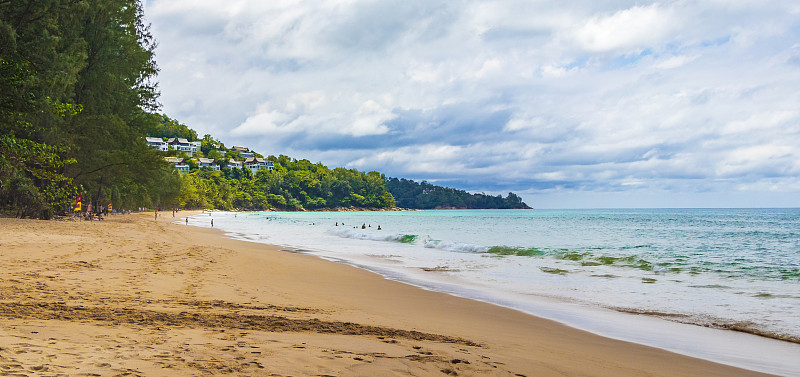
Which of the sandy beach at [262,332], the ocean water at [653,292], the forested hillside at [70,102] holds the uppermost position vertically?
the forested hillside at [70,102]

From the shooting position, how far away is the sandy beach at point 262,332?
4.66 metres

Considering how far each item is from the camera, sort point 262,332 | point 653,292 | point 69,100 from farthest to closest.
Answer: point 69,100
point 653,292
point 262,332

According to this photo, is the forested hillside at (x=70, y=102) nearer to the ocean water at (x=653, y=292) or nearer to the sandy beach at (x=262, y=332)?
the sandy beach at (x=262, y=332)

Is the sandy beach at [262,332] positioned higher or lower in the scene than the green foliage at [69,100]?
lower

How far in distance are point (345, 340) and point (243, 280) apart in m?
7.12

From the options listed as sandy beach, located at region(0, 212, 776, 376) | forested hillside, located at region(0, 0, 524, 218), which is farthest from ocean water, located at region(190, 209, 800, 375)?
forested hillside, located at region(0, 0, 524, 218)

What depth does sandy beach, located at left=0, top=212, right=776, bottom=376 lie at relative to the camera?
15.3ft

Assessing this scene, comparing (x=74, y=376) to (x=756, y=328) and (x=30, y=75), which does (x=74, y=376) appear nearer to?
(x=756, y=328)

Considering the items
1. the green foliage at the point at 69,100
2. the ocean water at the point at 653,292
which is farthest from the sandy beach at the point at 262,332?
the green foliage at the point at 69,100

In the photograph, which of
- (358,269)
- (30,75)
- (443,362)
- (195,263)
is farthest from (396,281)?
(30,75)

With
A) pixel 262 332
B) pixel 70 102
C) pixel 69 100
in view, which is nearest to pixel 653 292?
pixel 262 332

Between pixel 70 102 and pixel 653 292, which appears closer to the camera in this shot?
pixel 653 292

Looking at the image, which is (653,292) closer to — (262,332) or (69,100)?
(262,332)

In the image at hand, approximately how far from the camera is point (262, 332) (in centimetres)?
633
